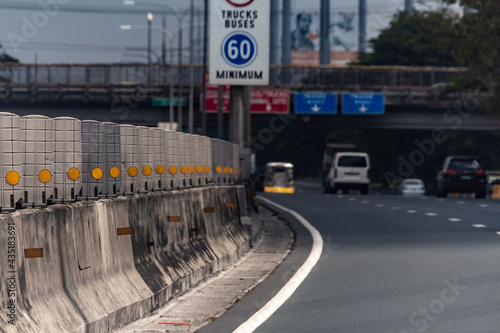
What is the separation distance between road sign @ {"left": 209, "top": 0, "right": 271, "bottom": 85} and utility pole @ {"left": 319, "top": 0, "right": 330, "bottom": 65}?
260ft

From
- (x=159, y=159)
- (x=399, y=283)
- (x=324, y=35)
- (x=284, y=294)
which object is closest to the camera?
(x=284, y=294)

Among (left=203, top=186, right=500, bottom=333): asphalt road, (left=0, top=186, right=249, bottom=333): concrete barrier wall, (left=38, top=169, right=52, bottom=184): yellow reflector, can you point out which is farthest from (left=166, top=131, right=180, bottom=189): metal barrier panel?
(left=38, top=169, right=52, bottom=184): yellow reflector

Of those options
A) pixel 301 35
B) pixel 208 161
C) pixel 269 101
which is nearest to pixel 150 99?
pixel 269 101

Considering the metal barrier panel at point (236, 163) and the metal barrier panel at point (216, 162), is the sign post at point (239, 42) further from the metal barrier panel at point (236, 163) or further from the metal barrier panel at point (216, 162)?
the metal barrier panel at point (216, 162)

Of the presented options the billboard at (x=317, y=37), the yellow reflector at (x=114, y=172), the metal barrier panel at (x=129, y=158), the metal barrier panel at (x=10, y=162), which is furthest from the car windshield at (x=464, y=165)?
the billboard at (x=317, y=37)

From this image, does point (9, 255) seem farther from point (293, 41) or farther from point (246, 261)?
point (293, 41)

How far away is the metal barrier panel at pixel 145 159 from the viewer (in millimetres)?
10352

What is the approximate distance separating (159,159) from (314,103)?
53389 millimetres

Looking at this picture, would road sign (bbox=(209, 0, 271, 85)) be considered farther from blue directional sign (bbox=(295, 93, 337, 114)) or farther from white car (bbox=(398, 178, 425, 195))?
white car (bbox=(398, 178, 425, 195))

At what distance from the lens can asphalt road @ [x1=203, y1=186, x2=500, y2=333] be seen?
29.3 feet

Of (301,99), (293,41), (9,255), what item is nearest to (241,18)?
(9,255)

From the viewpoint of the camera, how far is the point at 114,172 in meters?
9.15

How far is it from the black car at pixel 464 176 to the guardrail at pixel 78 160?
32.3 m

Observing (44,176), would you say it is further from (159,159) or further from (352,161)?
(352,161)
